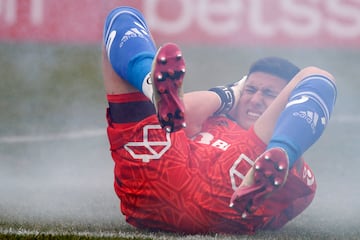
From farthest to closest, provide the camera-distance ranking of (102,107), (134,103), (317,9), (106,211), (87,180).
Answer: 1. (317,9)
2. (102,107)
3. (87,180)
4. (106,211)
5. (134,103)

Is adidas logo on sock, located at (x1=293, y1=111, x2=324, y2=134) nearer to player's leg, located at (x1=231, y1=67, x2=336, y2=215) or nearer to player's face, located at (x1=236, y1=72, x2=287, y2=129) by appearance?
player's leg, located at (x1=231, y1=67, x2=336, y2=215)

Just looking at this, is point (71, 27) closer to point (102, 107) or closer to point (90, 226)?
point (102, 107)

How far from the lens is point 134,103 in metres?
2.13

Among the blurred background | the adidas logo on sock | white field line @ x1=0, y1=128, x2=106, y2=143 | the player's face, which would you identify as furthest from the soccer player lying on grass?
white field line @ x1=0, y1=128, x2=106, y2=143

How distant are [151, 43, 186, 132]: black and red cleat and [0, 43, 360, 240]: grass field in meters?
0.40

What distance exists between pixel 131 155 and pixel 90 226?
0.26 metres

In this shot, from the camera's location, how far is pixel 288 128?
1956 millimetres

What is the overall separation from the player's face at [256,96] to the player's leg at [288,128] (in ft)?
0.72

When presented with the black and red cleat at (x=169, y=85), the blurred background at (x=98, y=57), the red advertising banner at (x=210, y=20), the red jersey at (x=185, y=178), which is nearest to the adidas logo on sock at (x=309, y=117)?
the red jersey at (x=185, y=178)

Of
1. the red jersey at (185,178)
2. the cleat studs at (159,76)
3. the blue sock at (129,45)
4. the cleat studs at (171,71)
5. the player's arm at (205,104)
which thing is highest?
the cleat studs at (171,71)


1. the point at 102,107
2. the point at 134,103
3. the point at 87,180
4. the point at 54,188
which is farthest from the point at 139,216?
the point at 102,107

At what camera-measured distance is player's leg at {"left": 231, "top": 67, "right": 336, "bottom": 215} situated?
1807 millimetres

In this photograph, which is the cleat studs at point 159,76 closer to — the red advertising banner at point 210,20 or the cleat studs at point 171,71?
the cleat studs at point 171,71

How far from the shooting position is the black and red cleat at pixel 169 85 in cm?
179
